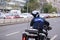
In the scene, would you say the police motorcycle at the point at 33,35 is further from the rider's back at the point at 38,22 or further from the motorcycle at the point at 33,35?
the rider's back at the point at 38,22

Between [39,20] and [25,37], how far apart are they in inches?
45.6

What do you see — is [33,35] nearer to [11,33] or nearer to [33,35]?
[33,35]

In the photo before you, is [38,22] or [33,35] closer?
[33,35]

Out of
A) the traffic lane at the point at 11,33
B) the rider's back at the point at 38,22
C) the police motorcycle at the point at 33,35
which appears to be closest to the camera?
the police motorcycle at the point at 33,35

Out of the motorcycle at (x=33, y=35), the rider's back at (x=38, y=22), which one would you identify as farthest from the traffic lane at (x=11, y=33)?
the motorcycle at (x=33, y=35)

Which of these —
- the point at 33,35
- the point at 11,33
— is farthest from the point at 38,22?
the point at 11,33

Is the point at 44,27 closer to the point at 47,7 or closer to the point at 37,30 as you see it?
the point at 37,30

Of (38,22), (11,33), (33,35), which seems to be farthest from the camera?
(11,33)

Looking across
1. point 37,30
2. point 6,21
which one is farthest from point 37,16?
point 6,21

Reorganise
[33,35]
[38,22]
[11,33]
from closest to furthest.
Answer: [33,35]
[38,22]
[11,33]

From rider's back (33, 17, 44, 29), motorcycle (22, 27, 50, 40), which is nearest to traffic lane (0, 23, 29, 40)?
rider's back (33, 17, 44, 29)

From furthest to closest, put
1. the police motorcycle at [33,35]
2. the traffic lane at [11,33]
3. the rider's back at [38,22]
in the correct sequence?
the traffic lane at [11,33] < the rider's back at [38,22] < the police motorcycle at [33,35]

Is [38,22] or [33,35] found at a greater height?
[38,22]

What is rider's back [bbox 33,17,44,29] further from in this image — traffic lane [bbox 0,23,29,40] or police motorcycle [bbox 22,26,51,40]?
traffic lane [bbox 0,23,29,40]
